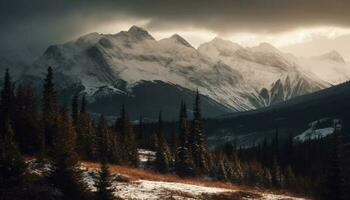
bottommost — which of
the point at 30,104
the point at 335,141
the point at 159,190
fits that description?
the point at 159,190

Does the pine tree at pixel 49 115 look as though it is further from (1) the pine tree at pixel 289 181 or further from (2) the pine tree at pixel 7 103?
(1) the pine tree at pixel 289 181

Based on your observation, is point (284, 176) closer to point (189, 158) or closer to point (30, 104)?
point (189, 158)

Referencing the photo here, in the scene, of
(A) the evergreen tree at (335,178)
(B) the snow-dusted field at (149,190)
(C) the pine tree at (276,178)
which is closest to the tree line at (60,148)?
(B) the snow-dusted field at (149,190)

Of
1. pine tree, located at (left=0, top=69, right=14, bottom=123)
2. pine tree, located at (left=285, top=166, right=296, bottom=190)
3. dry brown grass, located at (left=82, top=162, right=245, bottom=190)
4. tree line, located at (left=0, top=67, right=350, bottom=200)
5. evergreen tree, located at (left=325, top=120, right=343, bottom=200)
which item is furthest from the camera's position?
pine tree, located at (left=285, top=166, right=296, bottom=190)

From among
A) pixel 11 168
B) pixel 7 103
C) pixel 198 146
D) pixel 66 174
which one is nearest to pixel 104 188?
pixel 66 174

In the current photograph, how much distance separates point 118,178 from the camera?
76062mm

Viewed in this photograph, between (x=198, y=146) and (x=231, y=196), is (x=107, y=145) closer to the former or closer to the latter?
(x=198, y=146)

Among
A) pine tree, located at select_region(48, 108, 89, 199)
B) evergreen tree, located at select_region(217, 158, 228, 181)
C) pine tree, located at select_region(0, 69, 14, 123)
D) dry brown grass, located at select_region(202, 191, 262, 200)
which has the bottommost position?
dry brown grass, located at select_region(202, 191, 262, 200)

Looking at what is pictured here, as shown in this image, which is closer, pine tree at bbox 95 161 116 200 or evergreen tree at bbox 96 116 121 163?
pine tree at bbox 95 161 116 200

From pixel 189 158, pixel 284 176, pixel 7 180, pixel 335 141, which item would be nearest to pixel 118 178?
pixel 7 180

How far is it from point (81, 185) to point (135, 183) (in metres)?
13.5

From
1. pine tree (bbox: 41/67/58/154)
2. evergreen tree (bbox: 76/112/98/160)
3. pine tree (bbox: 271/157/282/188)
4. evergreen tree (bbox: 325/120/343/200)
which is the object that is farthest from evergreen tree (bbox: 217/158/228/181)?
evergreen tree (bbox: 325/120/343/200)

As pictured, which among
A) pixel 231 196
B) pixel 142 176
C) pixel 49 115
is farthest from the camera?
pixel 49 115

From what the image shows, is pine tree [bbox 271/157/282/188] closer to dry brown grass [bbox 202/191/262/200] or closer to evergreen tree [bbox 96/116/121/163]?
evergreen tree [bbox 96/116/121/163]
